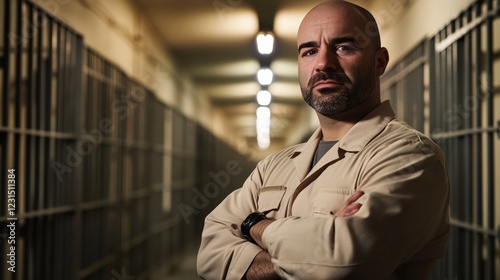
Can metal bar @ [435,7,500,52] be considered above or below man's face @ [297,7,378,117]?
above

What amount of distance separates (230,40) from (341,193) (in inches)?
229

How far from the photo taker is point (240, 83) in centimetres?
1036

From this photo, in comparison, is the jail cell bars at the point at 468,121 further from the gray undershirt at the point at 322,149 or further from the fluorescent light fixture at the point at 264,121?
the fluorescent light fixture at the point at 264,121

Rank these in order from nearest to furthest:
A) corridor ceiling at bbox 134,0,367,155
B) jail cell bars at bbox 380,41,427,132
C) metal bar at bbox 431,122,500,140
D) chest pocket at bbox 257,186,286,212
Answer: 1. chest pocket at bbox 257,186,286,212
2. metal bar at bbox 431,122,500,140
3. jail cell bars at bbox 380,41,427,132
4. corridor ceiling at bbox 134,0,367,155

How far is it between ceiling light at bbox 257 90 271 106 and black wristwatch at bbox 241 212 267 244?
28.7ft

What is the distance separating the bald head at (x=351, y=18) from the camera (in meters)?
1.67

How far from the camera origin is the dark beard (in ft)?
5.40

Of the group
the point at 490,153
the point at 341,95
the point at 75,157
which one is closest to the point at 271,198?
the point at 341,95

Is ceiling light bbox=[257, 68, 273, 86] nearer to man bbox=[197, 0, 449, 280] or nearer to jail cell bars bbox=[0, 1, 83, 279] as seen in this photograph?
jail cell bars bbox=[0, 1, 83, 279]

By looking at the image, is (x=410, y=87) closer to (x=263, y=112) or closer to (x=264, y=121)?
(x=263, y=112)

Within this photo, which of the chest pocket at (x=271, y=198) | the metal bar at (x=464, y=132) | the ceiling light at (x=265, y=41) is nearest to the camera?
the chest pocket at (x=271, y=198)

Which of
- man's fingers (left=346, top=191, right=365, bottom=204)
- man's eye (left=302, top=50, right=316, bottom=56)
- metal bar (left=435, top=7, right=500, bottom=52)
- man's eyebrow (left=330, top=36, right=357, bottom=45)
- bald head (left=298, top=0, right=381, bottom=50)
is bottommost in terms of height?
man's fingers (left=346, top=191, right=365, bottom=204)

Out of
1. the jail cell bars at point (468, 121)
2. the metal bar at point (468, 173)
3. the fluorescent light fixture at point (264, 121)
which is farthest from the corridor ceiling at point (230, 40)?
the metal bar at point (468, 173)

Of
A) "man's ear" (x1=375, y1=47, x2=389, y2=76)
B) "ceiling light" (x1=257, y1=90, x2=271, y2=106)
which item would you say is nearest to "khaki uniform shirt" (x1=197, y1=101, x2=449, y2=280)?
"man's ear" (x1=375, y1=47, x2=389, y2=76)
